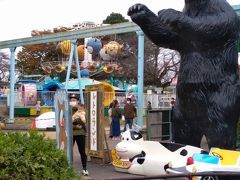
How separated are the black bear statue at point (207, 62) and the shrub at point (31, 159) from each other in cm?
246

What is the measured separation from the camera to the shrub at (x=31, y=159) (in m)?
3.45

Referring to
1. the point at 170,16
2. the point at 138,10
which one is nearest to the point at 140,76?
the point at 138,10

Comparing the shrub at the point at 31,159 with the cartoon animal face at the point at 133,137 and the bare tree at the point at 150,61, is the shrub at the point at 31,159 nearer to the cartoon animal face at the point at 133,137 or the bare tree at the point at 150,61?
the cartoon animal face at the point at 133,137

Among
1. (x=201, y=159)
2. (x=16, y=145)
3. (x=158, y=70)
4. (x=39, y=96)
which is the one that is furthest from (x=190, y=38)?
(x=158, y=70)

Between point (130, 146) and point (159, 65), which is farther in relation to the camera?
point (159, 65)

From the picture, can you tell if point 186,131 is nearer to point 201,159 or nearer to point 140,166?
point 201,159

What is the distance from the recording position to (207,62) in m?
5.81

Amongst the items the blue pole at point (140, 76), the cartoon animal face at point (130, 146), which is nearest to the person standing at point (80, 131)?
the cartoon animal face at point (130, 146)

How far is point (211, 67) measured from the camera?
5.79 metres

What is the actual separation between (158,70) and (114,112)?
82.3ft

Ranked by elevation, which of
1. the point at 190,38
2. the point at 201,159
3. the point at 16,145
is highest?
the point at 190,38

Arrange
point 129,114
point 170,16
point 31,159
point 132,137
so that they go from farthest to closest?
point 129,114
point 132,137
point 170,16
point 31,159

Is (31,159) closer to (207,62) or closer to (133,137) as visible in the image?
(207,62)

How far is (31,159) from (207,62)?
299 centimetres
